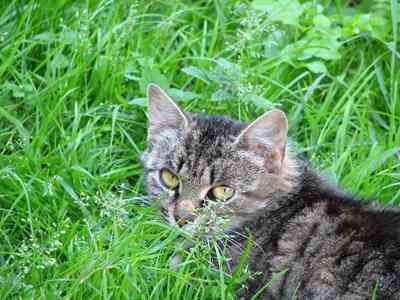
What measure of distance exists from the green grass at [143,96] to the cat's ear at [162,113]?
1.32 ft

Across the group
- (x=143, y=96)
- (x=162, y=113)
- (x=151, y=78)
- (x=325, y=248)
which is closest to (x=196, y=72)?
(x=151, y=78)

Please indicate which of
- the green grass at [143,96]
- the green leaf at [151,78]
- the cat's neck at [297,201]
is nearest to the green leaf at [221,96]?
the green grass at [143,96]

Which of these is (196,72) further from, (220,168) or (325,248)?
(325,248)

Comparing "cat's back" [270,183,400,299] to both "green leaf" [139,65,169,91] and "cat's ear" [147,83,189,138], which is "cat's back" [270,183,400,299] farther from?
"green leaf" [139,65,169,91]

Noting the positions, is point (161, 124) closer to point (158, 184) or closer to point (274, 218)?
point (158, 184)

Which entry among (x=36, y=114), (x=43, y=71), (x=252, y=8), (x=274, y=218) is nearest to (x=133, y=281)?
(x=274, y=218)

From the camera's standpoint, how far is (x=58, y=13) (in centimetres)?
739

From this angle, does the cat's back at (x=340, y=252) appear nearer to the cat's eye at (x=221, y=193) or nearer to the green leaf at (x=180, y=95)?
the cat's eye at (x=221, y=193)

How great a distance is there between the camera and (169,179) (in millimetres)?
6043

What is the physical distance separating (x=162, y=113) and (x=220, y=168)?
649mm

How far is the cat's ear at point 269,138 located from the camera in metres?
5.90

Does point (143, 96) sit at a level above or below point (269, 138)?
below

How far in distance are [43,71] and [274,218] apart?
240cm

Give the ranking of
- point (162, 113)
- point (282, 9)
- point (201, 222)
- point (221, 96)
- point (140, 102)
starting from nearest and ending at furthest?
1. point (201, 222)
2. point (162, 113)
3. point (140, 102)
4. point (221, 96)
5. point (282, 9)
